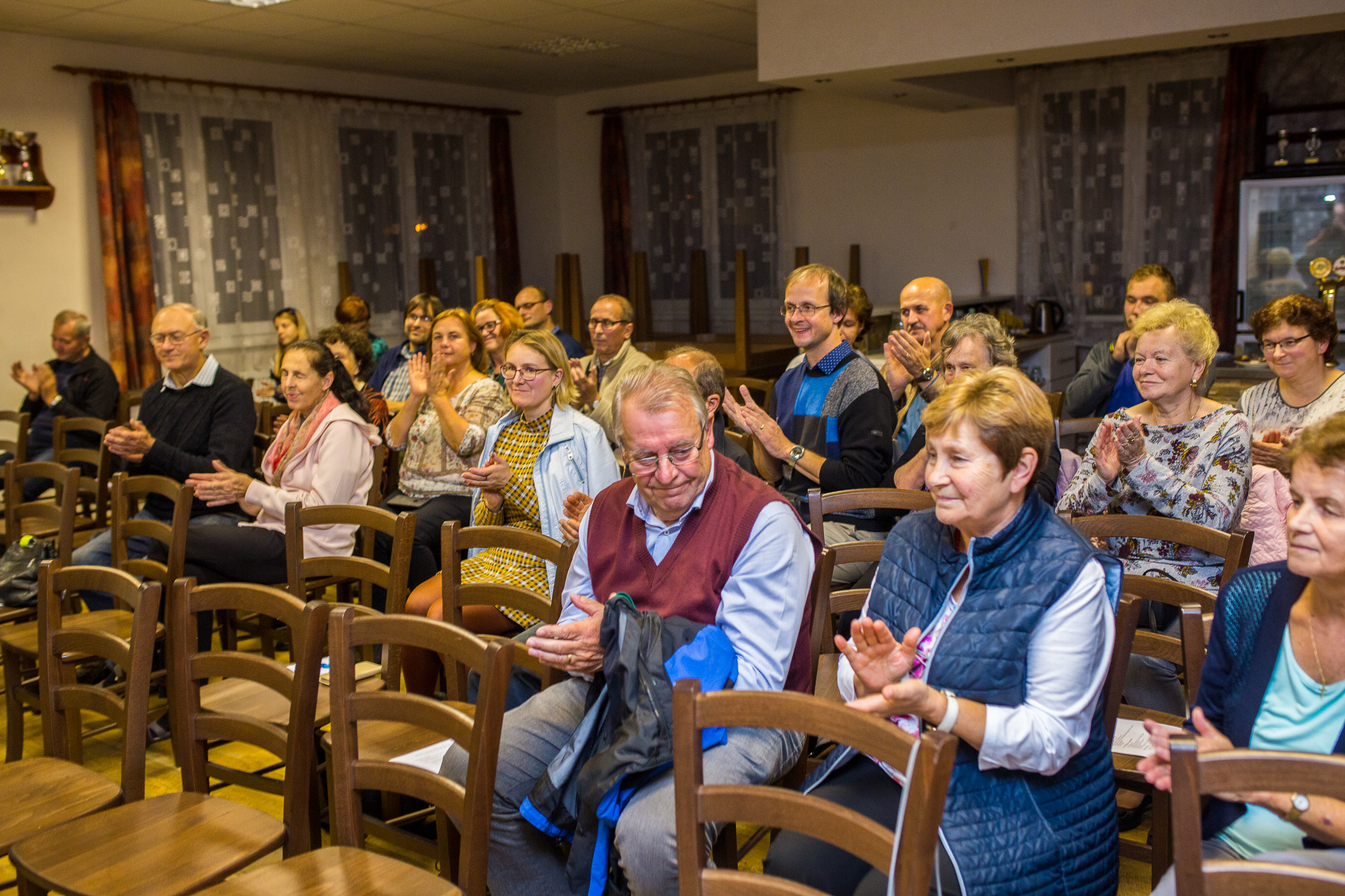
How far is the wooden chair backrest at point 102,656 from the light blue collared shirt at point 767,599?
876 millimetres

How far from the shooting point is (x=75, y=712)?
2.50 m

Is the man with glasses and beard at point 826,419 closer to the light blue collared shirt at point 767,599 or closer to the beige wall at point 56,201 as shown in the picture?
the light blue collared shirt at point 767,599

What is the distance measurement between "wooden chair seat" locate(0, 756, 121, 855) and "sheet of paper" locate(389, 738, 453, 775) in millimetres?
566

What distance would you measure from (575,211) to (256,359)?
339 cm

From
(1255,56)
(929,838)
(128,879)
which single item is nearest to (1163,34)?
(1255,56)

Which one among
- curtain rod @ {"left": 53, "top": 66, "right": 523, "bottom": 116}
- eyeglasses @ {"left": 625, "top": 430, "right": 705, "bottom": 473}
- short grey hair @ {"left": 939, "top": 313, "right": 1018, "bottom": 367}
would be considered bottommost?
eyeglasses @ {"left": 625, "top": 430, "right": 705, "bottom": 473}

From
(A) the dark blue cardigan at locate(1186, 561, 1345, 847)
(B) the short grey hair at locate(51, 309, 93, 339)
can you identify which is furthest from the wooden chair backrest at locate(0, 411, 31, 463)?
(A) the dark blue cardigan at locate(1186, 561, 1345, 847)

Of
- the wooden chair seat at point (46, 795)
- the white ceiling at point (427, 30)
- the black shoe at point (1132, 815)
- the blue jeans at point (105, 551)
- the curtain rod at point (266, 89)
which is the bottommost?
the black shoe at point (1132, 815)

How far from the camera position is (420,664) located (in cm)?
294

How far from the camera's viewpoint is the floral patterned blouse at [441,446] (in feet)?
13.2

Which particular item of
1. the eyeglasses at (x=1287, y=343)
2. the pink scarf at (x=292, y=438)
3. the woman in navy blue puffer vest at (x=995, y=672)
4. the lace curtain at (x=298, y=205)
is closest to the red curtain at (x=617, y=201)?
the lace curtain at (x=298, y=205)

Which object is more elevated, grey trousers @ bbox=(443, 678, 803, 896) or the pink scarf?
the pink scarf

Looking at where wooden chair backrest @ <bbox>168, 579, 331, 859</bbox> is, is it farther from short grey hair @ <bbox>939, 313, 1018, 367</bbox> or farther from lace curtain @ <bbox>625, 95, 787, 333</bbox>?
lace curtain @ <bbox>625, 95, 787, 333</bbox>

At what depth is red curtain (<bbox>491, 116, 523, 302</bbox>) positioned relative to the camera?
9.33m
